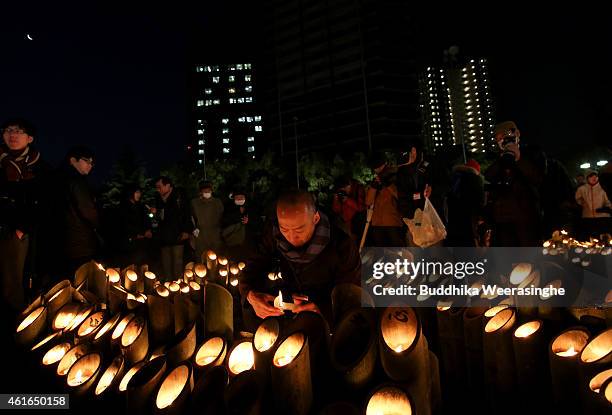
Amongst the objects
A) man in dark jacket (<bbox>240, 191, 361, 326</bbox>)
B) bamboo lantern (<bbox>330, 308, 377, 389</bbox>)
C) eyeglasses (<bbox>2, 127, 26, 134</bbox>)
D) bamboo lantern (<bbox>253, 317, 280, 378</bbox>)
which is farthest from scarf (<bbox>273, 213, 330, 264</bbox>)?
eyeglasses (<bbox>2, 127, 26, 134</bbox>)

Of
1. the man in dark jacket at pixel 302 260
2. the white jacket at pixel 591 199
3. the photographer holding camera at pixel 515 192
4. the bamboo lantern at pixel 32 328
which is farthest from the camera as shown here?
the white jacket at pixel 591 199

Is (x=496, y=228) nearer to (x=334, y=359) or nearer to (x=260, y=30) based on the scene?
(x=334, y=359)

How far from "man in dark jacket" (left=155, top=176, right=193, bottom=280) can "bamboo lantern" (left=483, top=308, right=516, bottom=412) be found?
18.5 feet

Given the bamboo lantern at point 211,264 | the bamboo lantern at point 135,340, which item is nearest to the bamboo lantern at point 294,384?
the bamboo lantern at point 135,340

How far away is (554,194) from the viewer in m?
3.78

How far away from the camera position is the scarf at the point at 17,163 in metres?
4.01

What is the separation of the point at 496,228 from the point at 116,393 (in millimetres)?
3543

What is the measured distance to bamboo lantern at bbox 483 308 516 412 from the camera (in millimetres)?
1738

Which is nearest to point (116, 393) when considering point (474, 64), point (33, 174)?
point (33, 174)

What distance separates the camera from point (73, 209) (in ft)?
13.0

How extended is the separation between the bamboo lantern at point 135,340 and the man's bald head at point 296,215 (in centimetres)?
99

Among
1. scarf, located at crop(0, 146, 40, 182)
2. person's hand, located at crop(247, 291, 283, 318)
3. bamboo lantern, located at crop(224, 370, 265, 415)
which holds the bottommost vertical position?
bamboo lantern, located at crop(224, 370, 265, 415)

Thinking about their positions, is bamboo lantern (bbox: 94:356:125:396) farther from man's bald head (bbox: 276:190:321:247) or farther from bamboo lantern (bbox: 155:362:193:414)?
man's bald head (bbox: 276:190:321:247)

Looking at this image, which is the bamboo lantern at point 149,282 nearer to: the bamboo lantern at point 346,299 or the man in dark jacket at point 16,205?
the man in dark jacket at point 16,205
